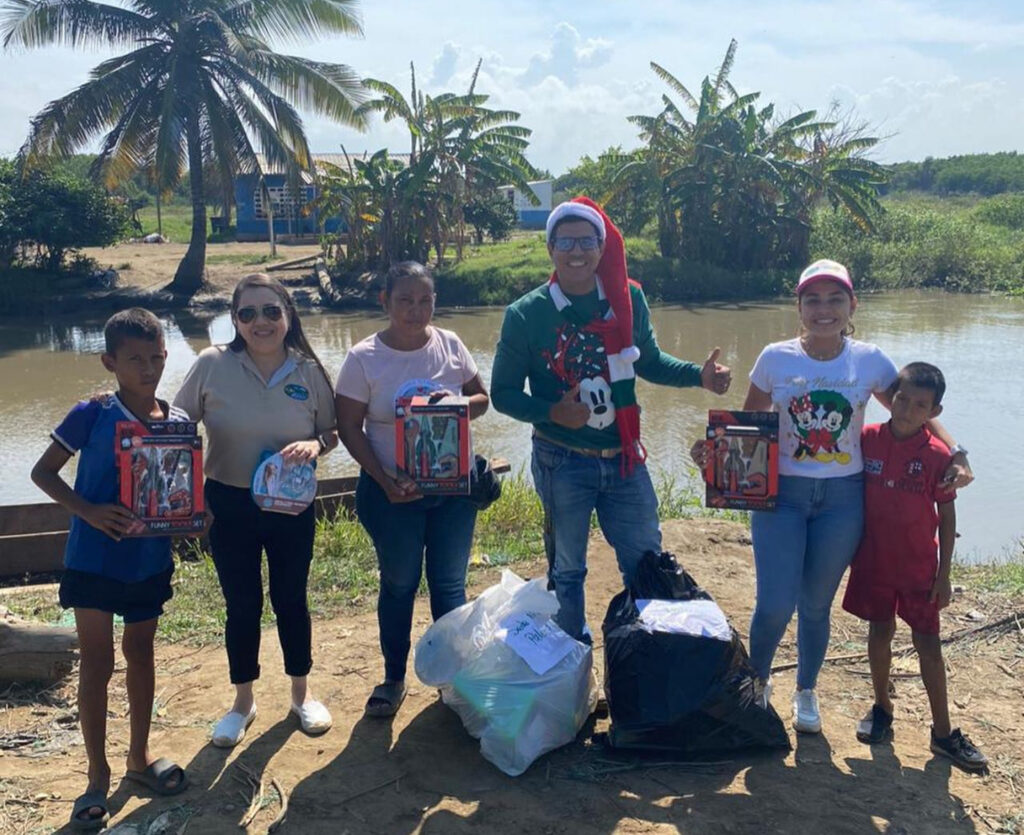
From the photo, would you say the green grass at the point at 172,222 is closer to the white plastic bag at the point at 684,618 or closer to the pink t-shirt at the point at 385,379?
the pink t-shirt at the point at 385,379

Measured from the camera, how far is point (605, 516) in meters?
3.50

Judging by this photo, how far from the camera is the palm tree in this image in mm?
19234

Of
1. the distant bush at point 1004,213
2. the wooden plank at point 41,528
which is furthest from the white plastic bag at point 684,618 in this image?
the distant bush at point 1004,213

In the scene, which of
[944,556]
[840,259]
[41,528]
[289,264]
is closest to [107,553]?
[944,556]

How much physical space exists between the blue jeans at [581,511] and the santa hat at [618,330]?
0.09m

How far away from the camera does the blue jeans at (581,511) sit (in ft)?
11.1

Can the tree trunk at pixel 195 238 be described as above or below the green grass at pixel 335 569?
above

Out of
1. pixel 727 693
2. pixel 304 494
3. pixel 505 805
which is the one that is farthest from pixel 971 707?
pixel 304 494

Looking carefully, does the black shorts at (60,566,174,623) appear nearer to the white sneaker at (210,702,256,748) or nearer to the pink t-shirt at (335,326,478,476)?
the white sneaker at (210,702,256,748)

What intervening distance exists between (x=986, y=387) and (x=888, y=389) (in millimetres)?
11867

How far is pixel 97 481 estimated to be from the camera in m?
2.89

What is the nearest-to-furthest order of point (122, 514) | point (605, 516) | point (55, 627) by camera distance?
1. point (122, 514)
2. point (605, 516)
3. point (55, 627)

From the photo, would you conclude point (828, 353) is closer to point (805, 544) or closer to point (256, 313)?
point (805, 544)

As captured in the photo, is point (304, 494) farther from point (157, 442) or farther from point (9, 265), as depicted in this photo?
point (9, 265)
